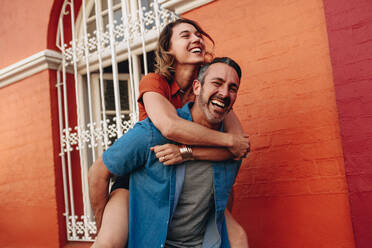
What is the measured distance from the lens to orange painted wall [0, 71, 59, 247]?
5.17m

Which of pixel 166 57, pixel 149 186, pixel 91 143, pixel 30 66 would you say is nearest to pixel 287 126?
pixel 166 57

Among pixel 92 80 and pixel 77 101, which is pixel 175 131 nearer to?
pixel 77 101

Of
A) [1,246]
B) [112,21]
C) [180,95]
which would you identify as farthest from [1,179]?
[180,95]

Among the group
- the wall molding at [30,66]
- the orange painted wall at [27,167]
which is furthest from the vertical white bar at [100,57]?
the orange painted wall at [27,167]

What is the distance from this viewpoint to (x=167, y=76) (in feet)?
8.50

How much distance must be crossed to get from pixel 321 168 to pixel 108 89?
10.5 feet

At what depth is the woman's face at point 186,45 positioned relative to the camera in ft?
8.40

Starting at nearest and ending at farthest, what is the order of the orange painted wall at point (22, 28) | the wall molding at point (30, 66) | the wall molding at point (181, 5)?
the wall molding at point (181, 5) < the wall molding at point (30, 66) < the orange painted wall at point (22, 28)

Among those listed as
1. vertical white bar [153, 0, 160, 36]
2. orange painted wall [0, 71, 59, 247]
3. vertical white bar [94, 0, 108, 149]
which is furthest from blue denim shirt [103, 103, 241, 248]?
orange painted wall [0, 71, 59, 247]

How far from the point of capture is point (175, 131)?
200 cm

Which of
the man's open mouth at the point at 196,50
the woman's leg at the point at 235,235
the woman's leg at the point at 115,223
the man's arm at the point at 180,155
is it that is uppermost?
the man's open mouth at the point at 196,50

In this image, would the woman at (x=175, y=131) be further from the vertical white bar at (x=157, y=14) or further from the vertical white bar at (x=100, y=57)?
the vertical white bar at (x=100, y=57)

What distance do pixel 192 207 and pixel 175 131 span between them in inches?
17.1

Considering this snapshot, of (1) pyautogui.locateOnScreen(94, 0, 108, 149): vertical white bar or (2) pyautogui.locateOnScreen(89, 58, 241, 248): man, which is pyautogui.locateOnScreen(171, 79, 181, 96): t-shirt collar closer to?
(2) pyautogui.locateOnScreen(89, 58, 241, 248): man
